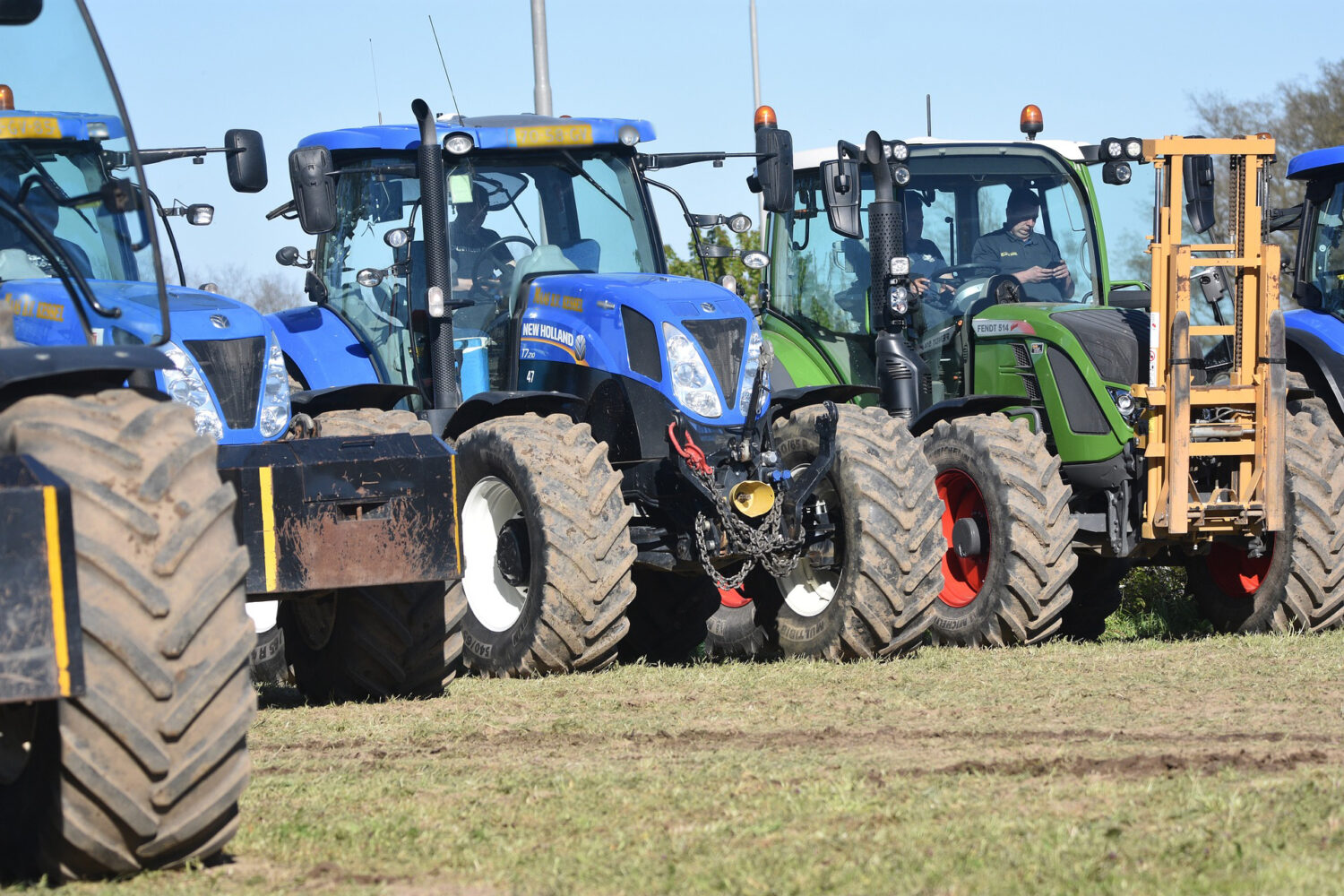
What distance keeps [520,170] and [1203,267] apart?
146 inches

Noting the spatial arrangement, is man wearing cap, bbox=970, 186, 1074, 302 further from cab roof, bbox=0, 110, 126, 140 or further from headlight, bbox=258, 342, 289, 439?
cab roof, bbox=0, 110, 126, 140

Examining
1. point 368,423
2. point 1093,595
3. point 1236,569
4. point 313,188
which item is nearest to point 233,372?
point 368,423

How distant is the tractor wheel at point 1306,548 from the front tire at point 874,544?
1983 millimetres

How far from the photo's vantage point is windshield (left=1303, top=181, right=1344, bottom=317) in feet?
37.3

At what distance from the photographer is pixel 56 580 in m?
4.16

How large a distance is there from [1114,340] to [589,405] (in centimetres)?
290

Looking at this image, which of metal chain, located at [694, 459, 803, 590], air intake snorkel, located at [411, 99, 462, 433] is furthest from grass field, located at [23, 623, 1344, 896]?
air intake snorkel, located at [411, 99, 462, 433]

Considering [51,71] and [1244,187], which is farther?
[1244,187]

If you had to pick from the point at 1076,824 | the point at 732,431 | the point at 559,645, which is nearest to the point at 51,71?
the point at 1076,824

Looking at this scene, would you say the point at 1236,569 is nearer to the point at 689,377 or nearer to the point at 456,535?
the point at 689,377

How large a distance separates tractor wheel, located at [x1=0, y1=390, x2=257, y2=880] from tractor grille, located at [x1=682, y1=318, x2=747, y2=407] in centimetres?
522

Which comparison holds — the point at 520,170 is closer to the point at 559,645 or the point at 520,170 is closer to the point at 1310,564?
the point at 559,645

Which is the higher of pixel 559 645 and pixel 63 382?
pixel 63 382

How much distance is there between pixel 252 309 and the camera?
931 cm
